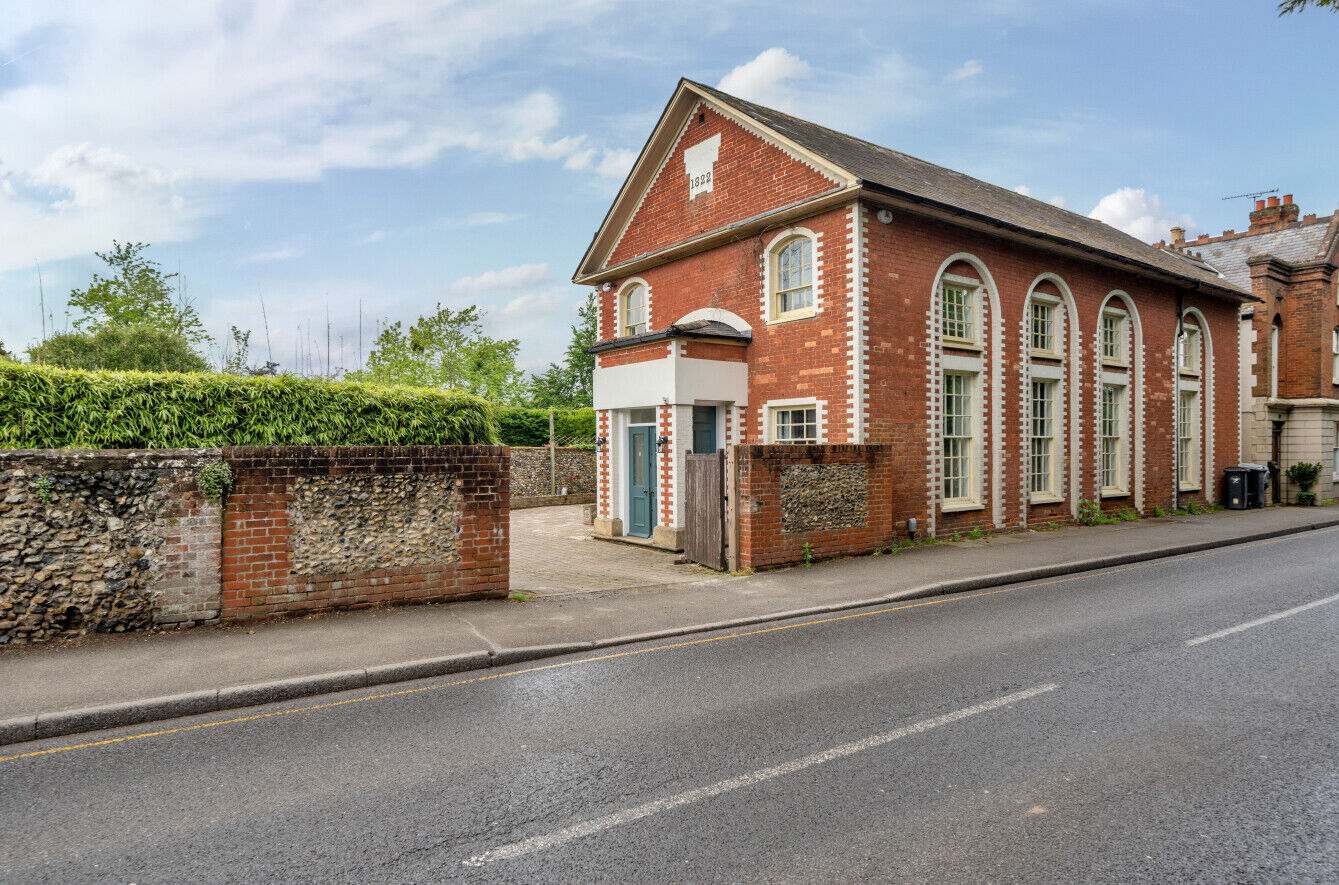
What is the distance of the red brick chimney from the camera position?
94.0ft

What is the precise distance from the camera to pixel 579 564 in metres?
12.2

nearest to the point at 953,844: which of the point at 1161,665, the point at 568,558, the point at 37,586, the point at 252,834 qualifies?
the point at 252,834

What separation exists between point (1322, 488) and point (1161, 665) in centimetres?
2531

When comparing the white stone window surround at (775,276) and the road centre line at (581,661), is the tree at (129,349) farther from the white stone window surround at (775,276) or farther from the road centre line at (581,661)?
the road centre line at (581,661)

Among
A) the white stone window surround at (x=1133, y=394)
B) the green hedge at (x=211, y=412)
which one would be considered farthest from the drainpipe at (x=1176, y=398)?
the green hedge at (x=211, y=412)

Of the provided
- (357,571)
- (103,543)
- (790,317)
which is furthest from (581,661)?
(790,317)

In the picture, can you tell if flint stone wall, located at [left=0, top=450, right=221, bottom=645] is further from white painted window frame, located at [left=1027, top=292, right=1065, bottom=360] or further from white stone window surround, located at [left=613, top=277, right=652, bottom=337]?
white painted window frame, located at [left=1027, top=292, right=1065, bottom=360]

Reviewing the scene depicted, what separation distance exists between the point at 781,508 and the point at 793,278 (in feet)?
17.4

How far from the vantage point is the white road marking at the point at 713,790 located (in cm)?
344

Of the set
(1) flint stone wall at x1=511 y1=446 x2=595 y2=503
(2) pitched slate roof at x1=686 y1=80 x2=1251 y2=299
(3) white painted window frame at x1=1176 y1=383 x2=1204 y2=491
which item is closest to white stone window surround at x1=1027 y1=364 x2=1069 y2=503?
(2) pitched slate roof at x1=686 y1=80 x2=1251 y2=299

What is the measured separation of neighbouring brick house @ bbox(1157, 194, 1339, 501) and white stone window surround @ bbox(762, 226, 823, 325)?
18.9 metres

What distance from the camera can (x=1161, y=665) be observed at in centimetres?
624

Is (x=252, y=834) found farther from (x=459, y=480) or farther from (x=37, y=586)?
(x=459, y=480)

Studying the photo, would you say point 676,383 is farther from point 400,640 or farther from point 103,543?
point 103,543
